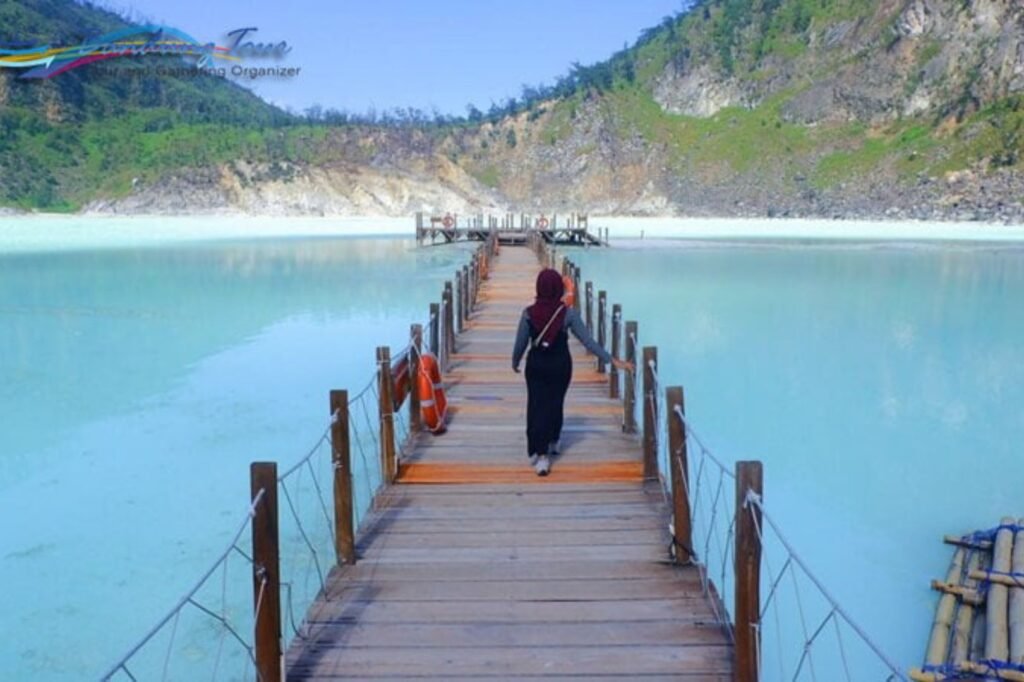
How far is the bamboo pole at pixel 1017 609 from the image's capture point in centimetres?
460

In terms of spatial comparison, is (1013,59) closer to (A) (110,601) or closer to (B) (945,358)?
(B) (945,358)

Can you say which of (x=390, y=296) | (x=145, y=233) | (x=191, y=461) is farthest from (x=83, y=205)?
(x=191, y=461)

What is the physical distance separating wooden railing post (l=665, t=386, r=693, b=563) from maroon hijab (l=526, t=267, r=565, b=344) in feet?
3.63

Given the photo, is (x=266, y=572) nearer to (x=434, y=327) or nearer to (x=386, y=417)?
(x=386, y=417)

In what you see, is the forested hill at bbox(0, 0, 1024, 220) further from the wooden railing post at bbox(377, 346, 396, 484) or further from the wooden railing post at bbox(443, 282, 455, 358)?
the wooden railing post at bbox(377, 346, 396, 484)

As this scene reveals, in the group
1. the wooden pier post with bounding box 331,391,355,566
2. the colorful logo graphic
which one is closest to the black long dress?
the wooden pier post with bounding box 331,391,355,566

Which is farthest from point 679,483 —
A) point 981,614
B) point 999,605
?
point 981,614

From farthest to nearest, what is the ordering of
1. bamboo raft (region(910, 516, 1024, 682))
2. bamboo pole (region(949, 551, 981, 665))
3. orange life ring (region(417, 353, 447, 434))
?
1. orange life ring (region(417, 353, 447, 434))
2. bamboo pole (region(949, 551, 981, 665))
3. bamboo raft (region(910, 516, 1024, 682))

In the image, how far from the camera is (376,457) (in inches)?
368

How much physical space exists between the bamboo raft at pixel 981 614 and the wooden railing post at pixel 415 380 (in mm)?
4214

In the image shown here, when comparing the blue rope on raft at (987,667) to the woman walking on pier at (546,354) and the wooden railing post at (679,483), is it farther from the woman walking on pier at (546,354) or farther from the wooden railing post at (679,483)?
the woman walking on pier at (546,354)

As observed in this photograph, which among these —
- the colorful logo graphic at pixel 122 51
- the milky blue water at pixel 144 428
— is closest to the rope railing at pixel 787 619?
the milky blue water at pixel 144 428

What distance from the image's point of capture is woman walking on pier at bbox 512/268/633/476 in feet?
18.8

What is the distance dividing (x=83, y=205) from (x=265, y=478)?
73.1 m
